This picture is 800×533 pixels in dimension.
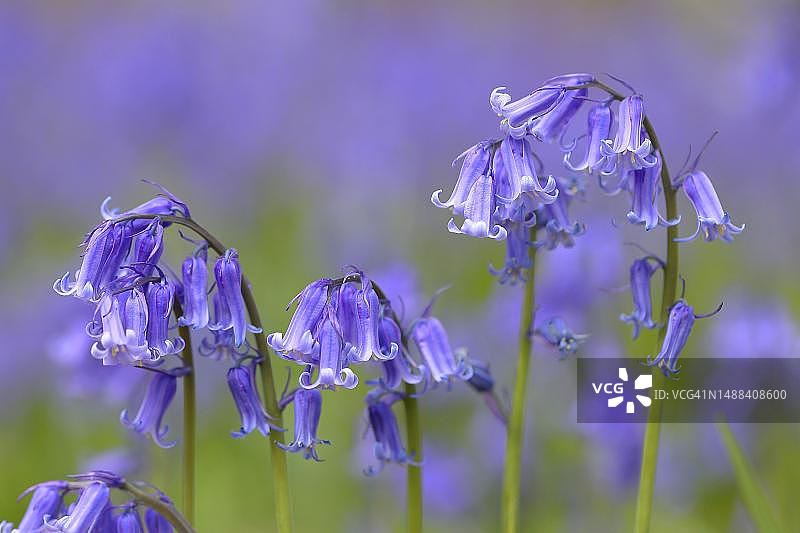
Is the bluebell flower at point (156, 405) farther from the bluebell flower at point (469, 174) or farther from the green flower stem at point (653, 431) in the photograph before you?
the green flower stem at point (653, 431)

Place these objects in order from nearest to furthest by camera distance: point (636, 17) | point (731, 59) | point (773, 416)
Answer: point (773, 416), point (731, 59), point (636, 17)

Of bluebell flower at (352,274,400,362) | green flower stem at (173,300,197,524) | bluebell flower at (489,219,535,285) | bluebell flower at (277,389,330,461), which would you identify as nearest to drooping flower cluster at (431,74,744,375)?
bluebell flower at (489,219,535,285)

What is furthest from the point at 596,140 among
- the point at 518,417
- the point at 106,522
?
the point at 106,522

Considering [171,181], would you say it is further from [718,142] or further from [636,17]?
[636,17]

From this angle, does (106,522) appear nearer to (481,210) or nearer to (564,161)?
(481,210)

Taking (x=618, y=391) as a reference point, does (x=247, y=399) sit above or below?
above

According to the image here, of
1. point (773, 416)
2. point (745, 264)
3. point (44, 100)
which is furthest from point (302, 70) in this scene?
point (773, 416)
